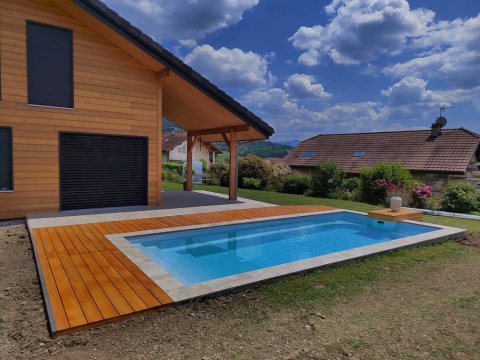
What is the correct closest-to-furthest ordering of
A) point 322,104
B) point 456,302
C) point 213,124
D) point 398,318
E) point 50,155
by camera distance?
point 398,318 < point 456,302 < point 50,155 < point 213,124 < point 322,104

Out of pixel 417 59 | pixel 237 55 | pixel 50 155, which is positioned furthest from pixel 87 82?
pixel 417 59

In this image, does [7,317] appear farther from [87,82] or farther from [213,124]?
[213,124]

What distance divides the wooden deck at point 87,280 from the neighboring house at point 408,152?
19.2 m

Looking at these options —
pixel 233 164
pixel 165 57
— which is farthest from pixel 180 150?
pixel 165 57

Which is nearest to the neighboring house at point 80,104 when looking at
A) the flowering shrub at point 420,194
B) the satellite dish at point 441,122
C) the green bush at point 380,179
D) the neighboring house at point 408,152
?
the green bush at point 380,179

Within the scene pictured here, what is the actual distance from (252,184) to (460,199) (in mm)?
9958

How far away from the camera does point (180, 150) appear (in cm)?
4712

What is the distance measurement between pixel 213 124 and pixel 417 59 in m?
16.8

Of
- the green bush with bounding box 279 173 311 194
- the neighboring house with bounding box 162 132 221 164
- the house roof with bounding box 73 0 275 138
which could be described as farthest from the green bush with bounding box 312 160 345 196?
the neighboring house with bounding box 162 132 221 164

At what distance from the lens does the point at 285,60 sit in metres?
29.1

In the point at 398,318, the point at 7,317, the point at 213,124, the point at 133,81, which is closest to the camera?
the point at 7,317

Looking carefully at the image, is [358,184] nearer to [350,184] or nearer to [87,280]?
[350,184]

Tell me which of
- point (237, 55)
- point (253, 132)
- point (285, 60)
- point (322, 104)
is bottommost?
point (253, 132)

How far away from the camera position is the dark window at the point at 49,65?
28.3 ft
